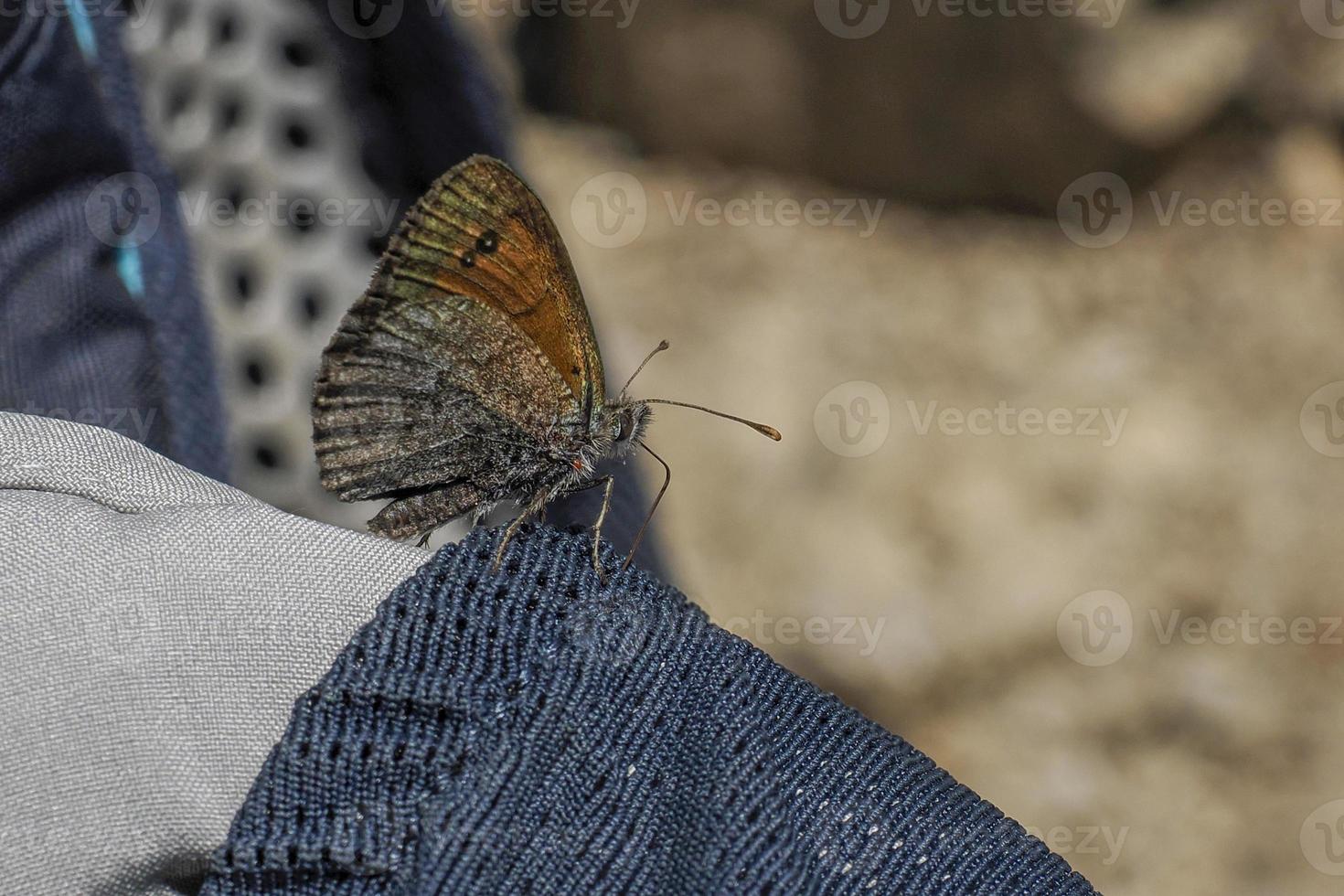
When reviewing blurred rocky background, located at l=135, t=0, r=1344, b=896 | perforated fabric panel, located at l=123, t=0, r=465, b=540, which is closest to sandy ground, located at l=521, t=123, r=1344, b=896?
blurred rocky background, located at l=135, t=0, r=1344, b=896

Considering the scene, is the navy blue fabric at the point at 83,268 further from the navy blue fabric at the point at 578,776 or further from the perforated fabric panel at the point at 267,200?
the navy blue fabric at the point at 578,776

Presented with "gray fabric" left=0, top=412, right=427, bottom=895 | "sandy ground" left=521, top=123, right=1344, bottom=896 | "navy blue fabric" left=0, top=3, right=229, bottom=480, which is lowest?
"gray fabric" left=0, top=412, right=427, bottom=895

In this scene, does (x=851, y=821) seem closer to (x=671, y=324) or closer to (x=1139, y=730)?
(x=1139, y=730)

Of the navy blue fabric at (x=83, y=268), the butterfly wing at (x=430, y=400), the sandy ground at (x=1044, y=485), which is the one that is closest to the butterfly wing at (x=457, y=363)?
the butterfly wing at (x=430, y=400)

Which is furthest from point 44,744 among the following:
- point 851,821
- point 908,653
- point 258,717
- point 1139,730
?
point 1139,730

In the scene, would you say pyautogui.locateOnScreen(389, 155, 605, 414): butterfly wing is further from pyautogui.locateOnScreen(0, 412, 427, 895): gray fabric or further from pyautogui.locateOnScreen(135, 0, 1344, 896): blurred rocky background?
pyautogui.locateOnScreen(135, 0, 1344, 896): blurred rocky background

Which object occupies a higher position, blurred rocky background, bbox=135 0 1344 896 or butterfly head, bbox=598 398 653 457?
blurred rocky background, bbox=135 0 1344 896

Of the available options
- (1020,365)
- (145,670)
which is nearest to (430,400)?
(145,670)
